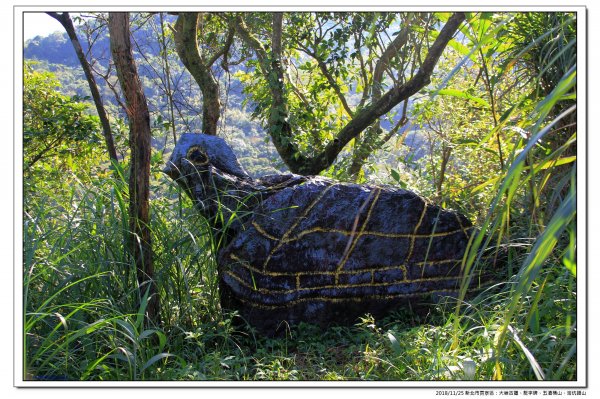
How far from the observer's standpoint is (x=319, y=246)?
3246mm

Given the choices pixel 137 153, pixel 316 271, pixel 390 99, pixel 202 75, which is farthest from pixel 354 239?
pixel 202 75

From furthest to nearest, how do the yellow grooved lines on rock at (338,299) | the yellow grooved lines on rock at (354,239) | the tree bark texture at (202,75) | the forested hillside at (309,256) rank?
the tree bark texture at (202,75), the yellow grooved lines on rock at (354,239), the yellow grooved lines on rock at (338,299), the forested hillside at (309,256)

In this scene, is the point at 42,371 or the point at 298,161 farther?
the point at 298,161

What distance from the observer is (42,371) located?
233 centimetres

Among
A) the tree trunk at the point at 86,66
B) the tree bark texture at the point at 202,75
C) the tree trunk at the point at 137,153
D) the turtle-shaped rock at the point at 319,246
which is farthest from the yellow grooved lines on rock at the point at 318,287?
the tree bark texture at the point at 202,75

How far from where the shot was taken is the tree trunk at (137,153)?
2.74m

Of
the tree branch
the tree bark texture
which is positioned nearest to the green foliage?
the tree bark texture

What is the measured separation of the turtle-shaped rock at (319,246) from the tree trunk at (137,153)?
13.2 inches

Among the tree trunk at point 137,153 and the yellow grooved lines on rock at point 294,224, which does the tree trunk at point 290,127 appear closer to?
the yellow grooved lines on rock at point 294,224

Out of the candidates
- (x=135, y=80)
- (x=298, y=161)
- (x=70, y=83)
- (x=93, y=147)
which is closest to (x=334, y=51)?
(x=298, y=161)

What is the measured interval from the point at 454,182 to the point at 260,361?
3.15 m

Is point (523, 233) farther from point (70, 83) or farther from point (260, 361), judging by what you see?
point (70, 83)

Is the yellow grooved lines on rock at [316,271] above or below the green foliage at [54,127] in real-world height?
below
